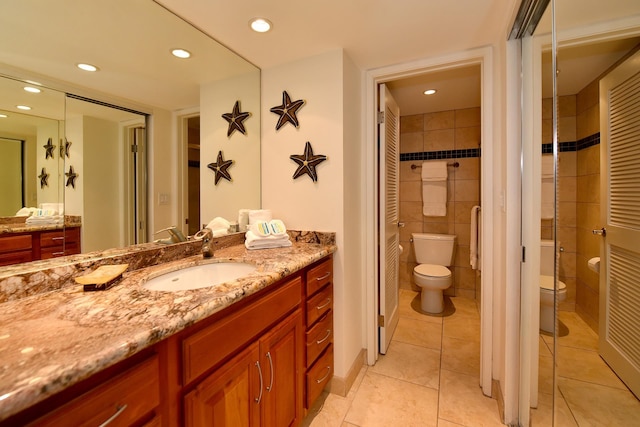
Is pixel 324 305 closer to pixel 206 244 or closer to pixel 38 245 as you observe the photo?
pixel 206 244

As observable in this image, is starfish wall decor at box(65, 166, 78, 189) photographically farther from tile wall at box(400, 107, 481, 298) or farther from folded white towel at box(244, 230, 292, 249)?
tile wall at box(400, 107, 481, 298)

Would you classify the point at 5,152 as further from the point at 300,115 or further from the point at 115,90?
the point at 300,115

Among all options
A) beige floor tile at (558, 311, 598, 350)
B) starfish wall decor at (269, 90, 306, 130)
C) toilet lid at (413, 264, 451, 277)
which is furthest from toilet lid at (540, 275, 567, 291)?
starfish wall decor at (269, 90, 306, 130)

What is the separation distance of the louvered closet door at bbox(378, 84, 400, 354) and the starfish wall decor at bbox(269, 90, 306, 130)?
2.08 feet

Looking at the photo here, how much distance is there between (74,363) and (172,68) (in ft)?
4.69

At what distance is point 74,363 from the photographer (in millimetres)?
478

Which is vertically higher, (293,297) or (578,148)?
(578,148)

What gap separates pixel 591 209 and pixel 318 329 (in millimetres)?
1238

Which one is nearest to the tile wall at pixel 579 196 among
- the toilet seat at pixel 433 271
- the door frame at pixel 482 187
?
the door frame at pixel 482 187

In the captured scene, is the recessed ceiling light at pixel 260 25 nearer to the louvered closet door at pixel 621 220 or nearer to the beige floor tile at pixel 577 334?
the louvered closet door at pixel 621 220

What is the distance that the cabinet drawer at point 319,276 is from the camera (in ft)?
4.52

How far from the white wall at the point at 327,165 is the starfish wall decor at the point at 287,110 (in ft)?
0.10

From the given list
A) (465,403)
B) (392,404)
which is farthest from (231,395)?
(465,403)

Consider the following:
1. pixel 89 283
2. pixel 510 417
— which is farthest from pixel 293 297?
pixel 510 417
